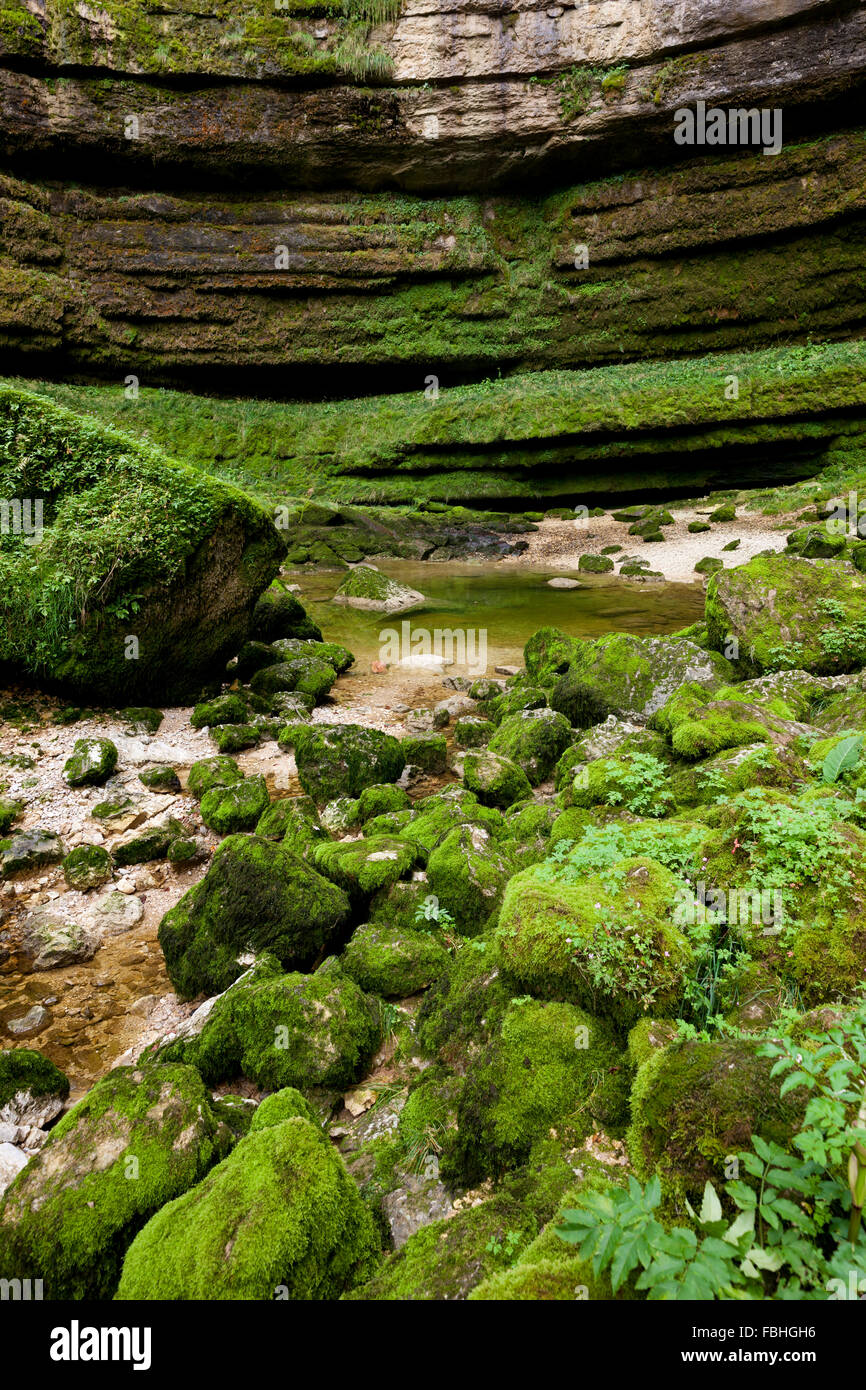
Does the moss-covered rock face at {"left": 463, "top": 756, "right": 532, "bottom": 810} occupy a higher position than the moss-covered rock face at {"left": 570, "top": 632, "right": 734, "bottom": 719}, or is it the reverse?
the moss-covered rock face at {"left": 570, "top": 632, "right": 734, "bottom": 719}

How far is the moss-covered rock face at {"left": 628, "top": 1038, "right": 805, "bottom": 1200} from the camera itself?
164cm

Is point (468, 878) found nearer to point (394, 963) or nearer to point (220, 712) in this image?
point (394, 963)

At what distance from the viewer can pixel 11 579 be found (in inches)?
242

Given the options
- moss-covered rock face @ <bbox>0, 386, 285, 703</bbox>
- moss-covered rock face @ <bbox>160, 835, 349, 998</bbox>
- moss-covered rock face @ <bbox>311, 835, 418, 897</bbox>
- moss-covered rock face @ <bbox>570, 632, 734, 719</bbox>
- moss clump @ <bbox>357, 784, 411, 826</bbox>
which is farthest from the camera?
moss-covered rock face @ <bbox>0, 386, 285, 703</bbox>

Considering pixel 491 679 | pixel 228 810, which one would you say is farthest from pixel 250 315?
pixel 228 810

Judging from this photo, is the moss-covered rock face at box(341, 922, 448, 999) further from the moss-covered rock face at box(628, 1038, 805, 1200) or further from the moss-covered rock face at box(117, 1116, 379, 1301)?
the moss-covered rock face at box(628, 1038, 805, 1200)

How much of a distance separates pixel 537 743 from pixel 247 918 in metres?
2.85

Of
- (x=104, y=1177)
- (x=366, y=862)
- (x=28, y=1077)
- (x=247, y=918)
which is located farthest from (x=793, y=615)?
(x=28, y=1077)

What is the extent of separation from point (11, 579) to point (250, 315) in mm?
23144

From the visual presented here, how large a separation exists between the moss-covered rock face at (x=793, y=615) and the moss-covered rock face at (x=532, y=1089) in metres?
4.24

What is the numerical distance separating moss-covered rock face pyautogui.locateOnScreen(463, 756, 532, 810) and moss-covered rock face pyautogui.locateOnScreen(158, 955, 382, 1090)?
90.4 inches

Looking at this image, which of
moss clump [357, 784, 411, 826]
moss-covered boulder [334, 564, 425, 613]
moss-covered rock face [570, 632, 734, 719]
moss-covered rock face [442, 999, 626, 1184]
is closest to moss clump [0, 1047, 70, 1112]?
moss-covered rock face [442, 999, 626, 1184]

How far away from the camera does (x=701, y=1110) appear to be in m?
1.75

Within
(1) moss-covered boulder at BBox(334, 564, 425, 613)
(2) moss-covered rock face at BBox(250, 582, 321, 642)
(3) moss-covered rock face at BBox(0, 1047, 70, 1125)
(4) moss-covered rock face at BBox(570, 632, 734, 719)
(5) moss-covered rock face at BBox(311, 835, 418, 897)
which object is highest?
(1) moss-covered boulder at BBox(334, 564, 425, 613)
